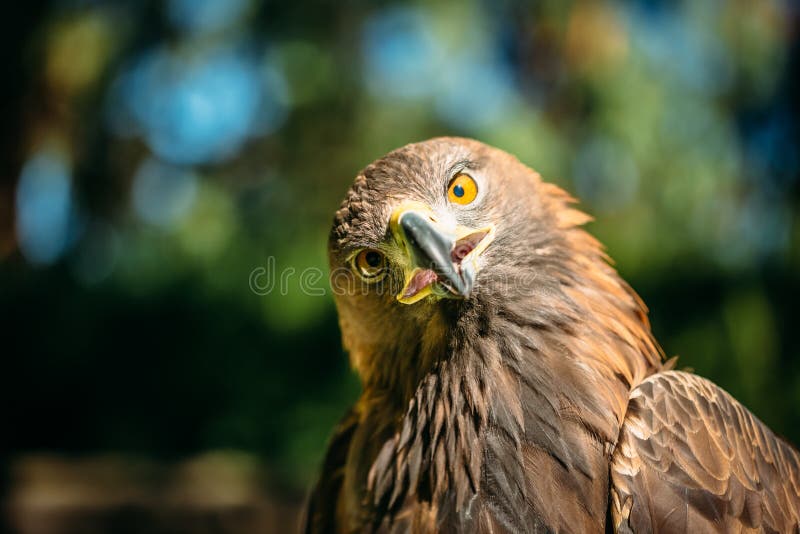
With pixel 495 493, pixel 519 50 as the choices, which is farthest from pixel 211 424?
pixel 495 493

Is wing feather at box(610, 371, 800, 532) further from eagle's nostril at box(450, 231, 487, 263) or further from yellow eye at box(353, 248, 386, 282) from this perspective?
yellow eye at box(353, 248, 386, 282)

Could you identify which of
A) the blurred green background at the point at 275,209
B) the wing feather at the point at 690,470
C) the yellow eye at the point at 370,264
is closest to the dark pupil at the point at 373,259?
the yellow eye at the point at 370,264

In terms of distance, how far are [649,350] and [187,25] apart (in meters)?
8.08

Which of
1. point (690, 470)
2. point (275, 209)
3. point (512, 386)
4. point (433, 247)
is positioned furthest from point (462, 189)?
point (275, 209)

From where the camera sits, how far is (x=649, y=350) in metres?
2.42

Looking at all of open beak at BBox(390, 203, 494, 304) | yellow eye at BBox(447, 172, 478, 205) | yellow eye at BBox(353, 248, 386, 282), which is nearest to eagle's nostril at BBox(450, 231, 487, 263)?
open beak at BBox(390, 203, 494, 304)

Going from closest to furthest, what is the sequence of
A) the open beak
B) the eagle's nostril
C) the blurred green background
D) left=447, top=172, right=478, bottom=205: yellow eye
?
the open beak < the eagle's nostril < left=447, top=172, right=478, bottom=205: yellow eye < the blurred green background

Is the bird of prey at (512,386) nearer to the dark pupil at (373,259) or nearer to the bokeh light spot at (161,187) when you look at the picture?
the dark pupil at (373,259)

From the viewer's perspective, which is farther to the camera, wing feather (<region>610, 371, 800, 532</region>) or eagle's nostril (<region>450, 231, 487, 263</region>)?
eagle's nostril (<region>450, 231, 487, 263</region>)

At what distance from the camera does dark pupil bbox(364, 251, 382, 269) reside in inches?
90.7

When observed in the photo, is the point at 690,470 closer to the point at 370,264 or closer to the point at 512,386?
the point at 512,386

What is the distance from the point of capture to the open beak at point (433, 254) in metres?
2.07

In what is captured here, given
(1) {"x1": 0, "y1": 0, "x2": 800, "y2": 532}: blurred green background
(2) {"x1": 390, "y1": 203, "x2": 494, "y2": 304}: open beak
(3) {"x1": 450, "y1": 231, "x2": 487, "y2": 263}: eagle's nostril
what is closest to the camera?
(2) {"x1": 390, "y1": 203, "x2": 494, "y2": 304}: open beak

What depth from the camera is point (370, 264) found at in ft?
7.65
